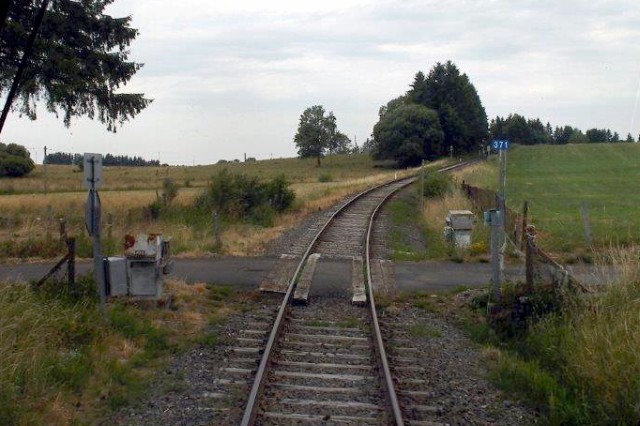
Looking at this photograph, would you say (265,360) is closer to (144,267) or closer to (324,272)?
(144,267)

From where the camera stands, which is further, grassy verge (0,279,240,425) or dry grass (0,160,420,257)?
dry grass (0,160,420,257)

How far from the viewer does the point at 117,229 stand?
81.6ft

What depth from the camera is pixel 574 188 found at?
5175cm

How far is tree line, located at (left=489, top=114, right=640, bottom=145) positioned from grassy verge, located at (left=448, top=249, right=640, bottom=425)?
66.0 m

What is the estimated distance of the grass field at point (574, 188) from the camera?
70.6 ft

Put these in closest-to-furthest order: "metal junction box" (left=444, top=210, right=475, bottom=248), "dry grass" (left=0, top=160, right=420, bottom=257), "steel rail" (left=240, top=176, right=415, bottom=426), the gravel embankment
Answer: "steel rail" (left=240, top=176, right=415, bottom=426) < the gravel embankment < "metal junction box" (left=444, top=210, right=475, bottom=248) < "dry grass" (left=0, top=160, right=420, bottom=257)

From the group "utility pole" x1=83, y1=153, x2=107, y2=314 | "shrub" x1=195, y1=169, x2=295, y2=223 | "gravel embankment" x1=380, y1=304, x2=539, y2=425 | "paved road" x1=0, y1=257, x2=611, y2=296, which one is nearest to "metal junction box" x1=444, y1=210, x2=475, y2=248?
"paved road" x1=0, y1=257, x2=611, y2=296

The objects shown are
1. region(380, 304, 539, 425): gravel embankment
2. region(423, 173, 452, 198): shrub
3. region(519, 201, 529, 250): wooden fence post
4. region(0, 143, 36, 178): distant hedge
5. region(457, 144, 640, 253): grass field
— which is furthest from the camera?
region(0, 143, 36, 178): distant hedge

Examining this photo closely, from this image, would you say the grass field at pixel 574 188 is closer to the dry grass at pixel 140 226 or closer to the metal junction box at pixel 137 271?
the metal junction box at pixel 137 271

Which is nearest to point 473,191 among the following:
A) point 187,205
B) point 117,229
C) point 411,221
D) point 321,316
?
point 411,221

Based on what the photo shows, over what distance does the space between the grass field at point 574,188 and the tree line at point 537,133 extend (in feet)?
11.5

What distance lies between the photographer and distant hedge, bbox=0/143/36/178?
66.9m

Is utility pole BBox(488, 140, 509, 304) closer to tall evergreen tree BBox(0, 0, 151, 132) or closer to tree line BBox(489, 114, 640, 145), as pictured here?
tall evergreen tree BBox(0, 0, 151, 132)

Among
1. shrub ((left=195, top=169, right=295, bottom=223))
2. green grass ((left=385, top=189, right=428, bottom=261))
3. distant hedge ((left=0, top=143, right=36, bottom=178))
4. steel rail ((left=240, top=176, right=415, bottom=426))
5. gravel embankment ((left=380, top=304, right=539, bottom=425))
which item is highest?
distant hedge ((left=0, top=143, right=36, bottom=178))
